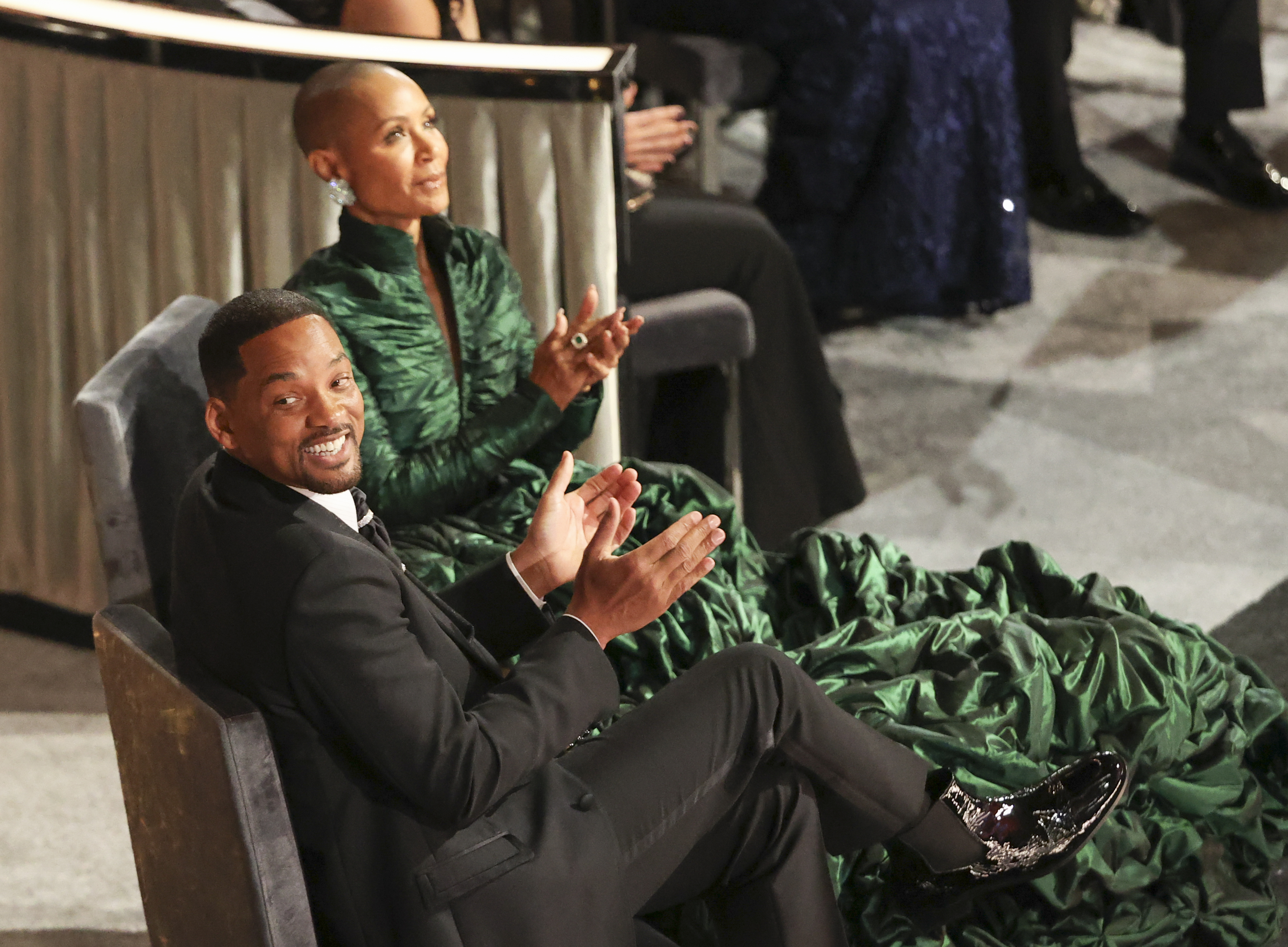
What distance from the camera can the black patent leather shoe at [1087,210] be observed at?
14.6 ft

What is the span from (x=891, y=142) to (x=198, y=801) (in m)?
2.76

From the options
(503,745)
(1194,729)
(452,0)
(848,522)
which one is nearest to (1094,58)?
(848,522)

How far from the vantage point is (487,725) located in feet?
4.48

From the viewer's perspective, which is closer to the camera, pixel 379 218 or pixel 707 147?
pixel 379 218

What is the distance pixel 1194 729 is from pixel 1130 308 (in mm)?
2207

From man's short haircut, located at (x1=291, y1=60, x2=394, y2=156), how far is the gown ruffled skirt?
0.52m

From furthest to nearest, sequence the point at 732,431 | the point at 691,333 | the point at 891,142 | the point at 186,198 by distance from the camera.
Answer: the point at 891,142, the point at 732,431, the point at 691,333, the point at 186,198

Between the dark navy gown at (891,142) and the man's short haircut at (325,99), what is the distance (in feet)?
6.26

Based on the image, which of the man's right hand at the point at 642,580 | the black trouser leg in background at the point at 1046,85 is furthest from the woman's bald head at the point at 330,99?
the black trouser leg in background at the point at 1046,85

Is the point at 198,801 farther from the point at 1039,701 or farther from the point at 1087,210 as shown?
the point at 1087,210

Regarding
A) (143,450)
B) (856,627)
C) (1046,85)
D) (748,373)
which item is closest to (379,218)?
(143,450)

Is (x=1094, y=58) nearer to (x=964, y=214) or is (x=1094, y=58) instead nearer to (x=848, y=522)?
(x=964, y=214)

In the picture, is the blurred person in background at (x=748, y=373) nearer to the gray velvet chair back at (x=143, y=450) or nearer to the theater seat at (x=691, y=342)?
the theater seat at (x=691, y=342)

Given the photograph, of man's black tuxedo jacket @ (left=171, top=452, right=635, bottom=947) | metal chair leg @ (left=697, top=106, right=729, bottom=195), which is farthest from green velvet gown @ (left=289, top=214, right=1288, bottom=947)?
metal chair leg @ (left=697, top=106, right=729, bottom=195)
